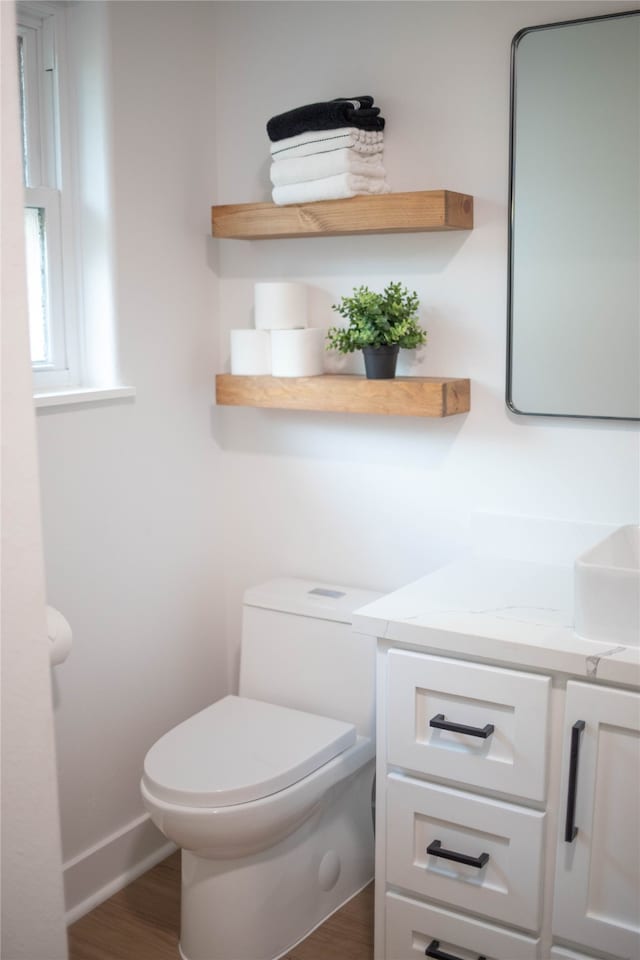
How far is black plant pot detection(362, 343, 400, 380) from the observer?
224 centimetres

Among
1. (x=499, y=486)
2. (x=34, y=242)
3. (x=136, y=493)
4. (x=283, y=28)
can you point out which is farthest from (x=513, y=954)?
(x=283, y=28)

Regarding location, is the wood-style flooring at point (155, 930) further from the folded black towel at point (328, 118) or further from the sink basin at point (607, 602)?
the folded black towel at point (328, 118)

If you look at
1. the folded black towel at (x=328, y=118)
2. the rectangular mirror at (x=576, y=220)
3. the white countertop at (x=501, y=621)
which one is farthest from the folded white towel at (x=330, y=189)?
the white countertop at (x=501, y=621)

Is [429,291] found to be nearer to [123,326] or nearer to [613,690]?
[123,326]

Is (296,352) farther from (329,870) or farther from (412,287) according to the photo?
(329,870)

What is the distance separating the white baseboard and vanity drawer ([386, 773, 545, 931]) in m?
0.80

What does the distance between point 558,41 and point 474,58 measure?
0.67 ft

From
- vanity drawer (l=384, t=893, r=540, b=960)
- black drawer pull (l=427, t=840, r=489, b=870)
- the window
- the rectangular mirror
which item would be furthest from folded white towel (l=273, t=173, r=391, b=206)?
vanity drawer (l=384, t=893, r=540, b=960)

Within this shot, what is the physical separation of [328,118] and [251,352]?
61 cm

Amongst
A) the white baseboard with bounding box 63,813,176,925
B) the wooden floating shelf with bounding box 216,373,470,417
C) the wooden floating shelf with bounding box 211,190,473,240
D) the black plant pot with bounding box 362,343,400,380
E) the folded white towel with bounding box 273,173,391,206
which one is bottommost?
the white baseboard with bounding box 63,813,176,925

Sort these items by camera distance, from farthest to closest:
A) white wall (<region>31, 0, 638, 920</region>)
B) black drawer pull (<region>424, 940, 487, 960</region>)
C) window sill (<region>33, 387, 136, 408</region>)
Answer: white wall (<region>31, 0, 638, 920</region>), window sill (<region>33, 387, 136, 408</region>), black drawer pull (<region>424, 940, 487, 960</region>)

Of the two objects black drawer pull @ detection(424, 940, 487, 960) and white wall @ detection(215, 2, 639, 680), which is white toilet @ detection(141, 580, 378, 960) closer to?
white wall @ detection(215, 2, 639, 680)

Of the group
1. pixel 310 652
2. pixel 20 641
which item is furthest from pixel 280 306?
pixel 20 641

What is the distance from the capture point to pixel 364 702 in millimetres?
2279
